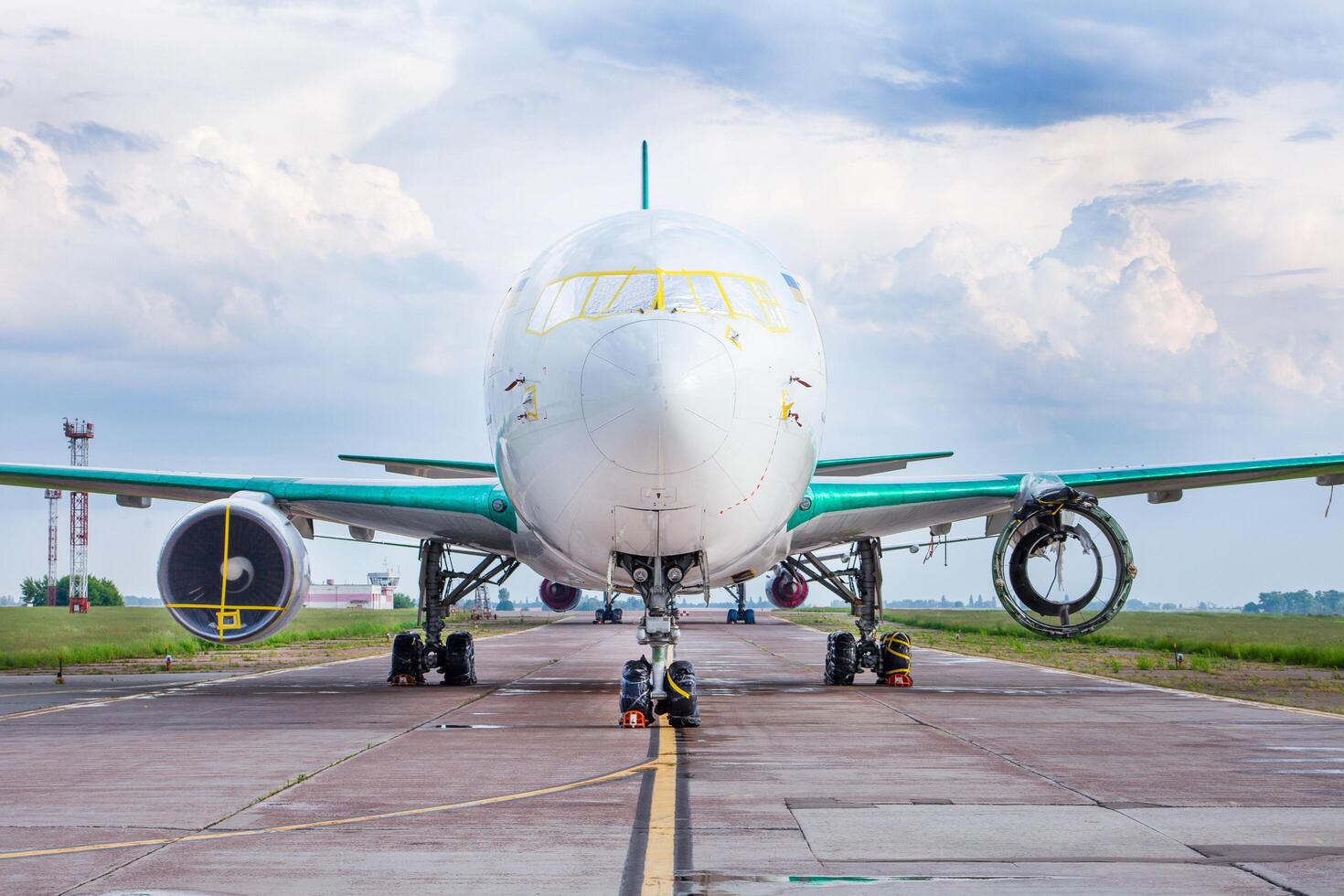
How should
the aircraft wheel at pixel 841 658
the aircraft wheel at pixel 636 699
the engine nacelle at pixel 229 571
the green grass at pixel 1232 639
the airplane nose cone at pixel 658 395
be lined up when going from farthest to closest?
the green grass at pixel 1232 639 < the aircraft wheel at pixel 841 658 < the engine nacelle at pixel 229 571 < the aircraft wheel at pixel 636 699 < the airplane nose cone at pixel 658 395

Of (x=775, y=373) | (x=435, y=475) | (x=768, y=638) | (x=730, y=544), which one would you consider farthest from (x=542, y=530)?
(x=768, y=638)

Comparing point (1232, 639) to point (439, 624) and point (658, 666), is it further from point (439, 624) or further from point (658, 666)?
point (658, 666)

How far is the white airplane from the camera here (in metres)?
11.6

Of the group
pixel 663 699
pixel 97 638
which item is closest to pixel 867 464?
pixel 663 699

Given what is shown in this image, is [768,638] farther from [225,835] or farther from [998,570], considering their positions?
[225,835]

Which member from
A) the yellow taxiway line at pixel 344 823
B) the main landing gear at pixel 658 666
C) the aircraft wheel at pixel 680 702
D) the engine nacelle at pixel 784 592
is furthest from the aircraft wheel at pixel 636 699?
the engine nacelle at pixel 784 592

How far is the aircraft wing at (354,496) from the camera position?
58.4 ft

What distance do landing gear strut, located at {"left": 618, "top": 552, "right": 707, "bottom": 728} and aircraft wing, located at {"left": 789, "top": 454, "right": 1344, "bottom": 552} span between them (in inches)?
195

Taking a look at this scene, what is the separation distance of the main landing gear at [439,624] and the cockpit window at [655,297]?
7601mm

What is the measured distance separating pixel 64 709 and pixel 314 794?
819cm

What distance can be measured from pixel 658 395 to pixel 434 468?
10.2 meters

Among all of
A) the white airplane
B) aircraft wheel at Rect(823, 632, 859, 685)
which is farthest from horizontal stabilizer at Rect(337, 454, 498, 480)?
aircraft wheel at Rect(823, 632, 859, 685)

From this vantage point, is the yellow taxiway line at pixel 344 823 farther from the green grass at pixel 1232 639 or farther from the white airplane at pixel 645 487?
the green grass at pixel 1232 639

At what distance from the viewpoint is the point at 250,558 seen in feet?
55.7
